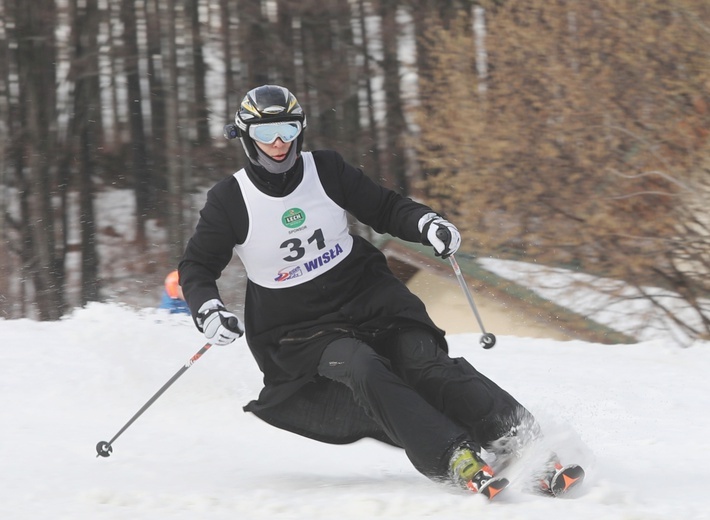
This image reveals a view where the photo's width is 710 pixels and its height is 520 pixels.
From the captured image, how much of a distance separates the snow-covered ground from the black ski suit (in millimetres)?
277

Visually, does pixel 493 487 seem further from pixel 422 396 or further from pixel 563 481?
pixel 422 396

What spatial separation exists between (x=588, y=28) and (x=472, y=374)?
12.5 meters

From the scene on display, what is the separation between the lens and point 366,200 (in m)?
4.56

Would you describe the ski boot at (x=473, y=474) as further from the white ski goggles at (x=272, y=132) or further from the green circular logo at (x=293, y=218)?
the white ski goggles at (x=272, y=132)

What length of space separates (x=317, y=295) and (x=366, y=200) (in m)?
0.47

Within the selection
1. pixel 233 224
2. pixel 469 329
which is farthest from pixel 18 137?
pixel 233 224

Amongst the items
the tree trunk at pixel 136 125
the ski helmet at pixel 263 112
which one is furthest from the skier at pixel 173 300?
the tree trunk at pixel 136 125

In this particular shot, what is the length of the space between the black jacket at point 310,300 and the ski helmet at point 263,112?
11cm

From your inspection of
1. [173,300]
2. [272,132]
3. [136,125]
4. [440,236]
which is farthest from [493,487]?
[136,125]

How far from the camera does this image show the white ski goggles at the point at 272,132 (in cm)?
434

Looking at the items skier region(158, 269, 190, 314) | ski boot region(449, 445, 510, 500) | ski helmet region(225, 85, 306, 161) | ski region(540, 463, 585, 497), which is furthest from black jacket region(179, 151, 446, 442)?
skier region(158, 269, 190, 314)

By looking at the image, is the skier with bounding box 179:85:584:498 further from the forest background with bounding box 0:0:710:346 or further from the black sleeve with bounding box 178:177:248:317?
the forest background with bounding box 0:0:710:346

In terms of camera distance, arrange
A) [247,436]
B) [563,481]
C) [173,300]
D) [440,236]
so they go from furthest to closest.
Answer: [173,300] < [247,436] < [440,236] < [563,481]

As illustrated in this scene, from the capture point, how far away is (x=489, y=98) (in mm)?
17422
